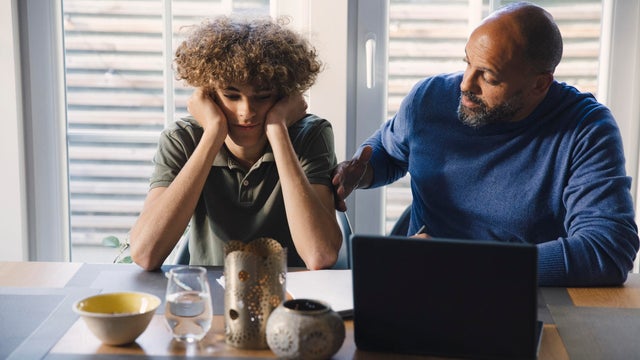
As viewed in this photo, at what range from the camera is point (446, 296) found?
1.08 metres

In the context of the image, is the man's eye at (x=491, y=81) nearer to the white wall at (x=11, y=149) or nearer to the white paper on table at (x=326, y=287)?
the white paper on table at (x=326, y=287)

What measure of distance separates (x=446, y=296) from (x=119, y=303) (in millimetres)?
529

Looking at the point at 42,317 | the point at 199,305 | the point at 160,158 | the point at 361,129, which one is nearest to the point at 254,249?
the point at 199,305

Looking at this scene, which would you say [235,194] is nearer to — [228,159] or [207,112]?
[228,159]

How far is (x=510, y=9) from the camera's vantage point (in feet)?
5.93

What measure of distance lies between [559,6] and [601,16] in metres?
0.15

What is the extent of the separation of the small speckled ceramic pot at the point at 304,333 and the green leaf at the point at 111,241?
5.68ft

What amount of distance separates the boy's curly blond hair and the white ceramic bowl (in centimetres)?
69

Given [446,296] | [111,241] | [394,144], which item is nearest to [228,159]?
[394,144]

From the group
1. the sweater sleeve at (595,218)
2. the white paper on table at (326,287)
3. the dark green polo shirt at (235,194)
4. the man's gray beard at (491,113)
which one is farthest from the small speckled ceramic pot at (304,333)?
the man's gray beard at (491,113)

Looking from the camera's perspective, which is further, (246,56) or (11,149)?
(11,149)

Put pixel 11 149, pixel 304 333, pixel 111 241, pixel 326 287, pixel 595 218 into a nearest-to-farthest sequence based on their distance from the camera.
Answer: pixel 304 333, pixel 326 287, pixel 595 218, pixel 11 149, pixel 111 241

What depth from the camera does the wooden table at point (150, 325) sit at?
3.74 feet

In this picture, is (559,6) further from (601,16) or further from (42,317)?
(42,317)
